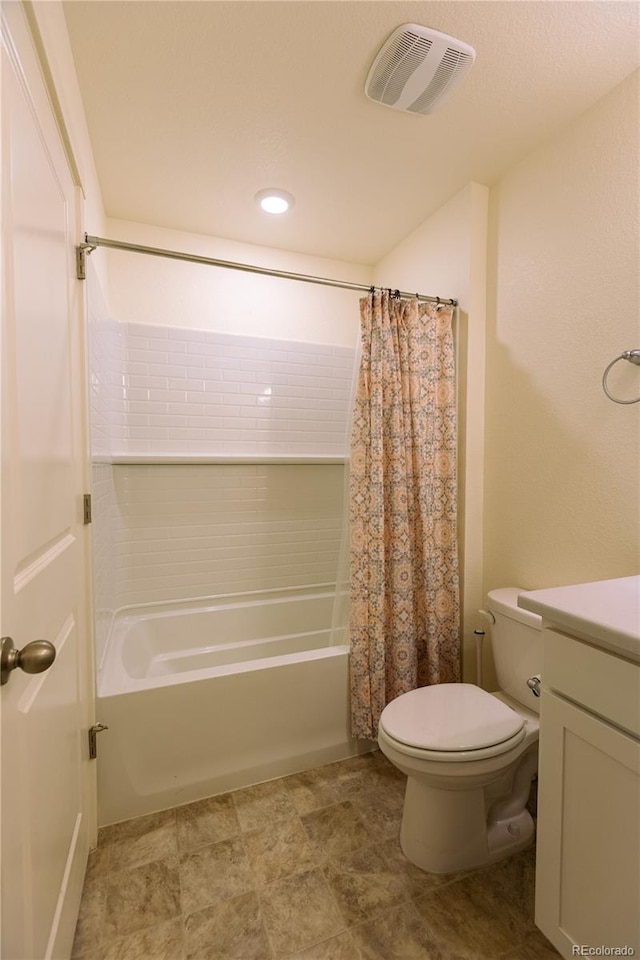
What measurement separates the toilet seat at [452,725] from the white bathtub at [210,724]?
1.44ft

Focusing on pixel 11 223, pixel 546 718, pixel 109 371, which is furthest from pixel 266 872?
pixel 109 371

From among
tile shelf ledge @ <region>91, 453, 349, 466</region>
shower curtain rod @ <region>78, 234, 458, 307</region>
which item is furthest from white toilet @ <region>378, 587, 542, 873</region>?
shower curtain rod @ <region>78, 234, 458, 307</region>

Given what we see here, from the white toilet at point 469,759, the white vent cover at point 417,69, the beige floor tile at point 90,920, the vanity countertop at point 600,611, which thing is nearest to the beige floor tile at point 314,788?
the white toilet at point 469,759

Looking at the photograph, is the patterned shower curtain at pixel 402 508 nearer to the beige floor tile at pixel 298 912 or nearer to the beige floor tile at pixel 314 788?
the beige floor tile at pixel 314 788

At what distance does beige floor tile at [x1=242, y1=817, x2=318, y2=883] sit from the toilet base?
32 centimetres

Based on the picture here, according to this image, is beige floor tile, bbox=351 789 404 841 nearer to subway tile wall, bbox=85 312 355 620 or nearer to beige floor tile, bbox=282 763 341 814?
beige floor tile, bbox=282 763 341 814

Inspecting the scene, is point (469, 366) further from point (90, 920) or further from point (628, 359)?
point (90, 920)

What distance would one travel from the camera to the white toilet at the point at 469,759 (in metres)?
1.16

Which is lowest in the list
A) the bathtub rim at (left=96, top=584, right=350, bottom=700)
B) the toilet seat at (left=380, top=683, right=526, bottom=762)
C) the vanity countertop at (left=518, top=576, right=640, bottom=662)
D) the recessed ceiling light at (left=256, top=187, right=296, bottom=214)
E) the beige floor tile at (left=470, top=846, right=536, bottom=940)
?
the beige floor tile at (left=470, top=846, right=536, bottom=940)

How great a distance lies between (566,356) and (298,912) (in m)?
1.92

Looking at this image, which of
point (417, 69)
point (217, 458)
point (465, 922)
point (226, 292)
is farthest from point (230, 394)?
point (465, 922)

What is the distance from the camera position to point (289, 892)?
1.19m

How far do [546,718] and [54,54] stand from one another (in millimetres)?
1891

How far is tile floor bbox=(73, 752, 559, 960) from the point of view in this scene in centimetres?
106
